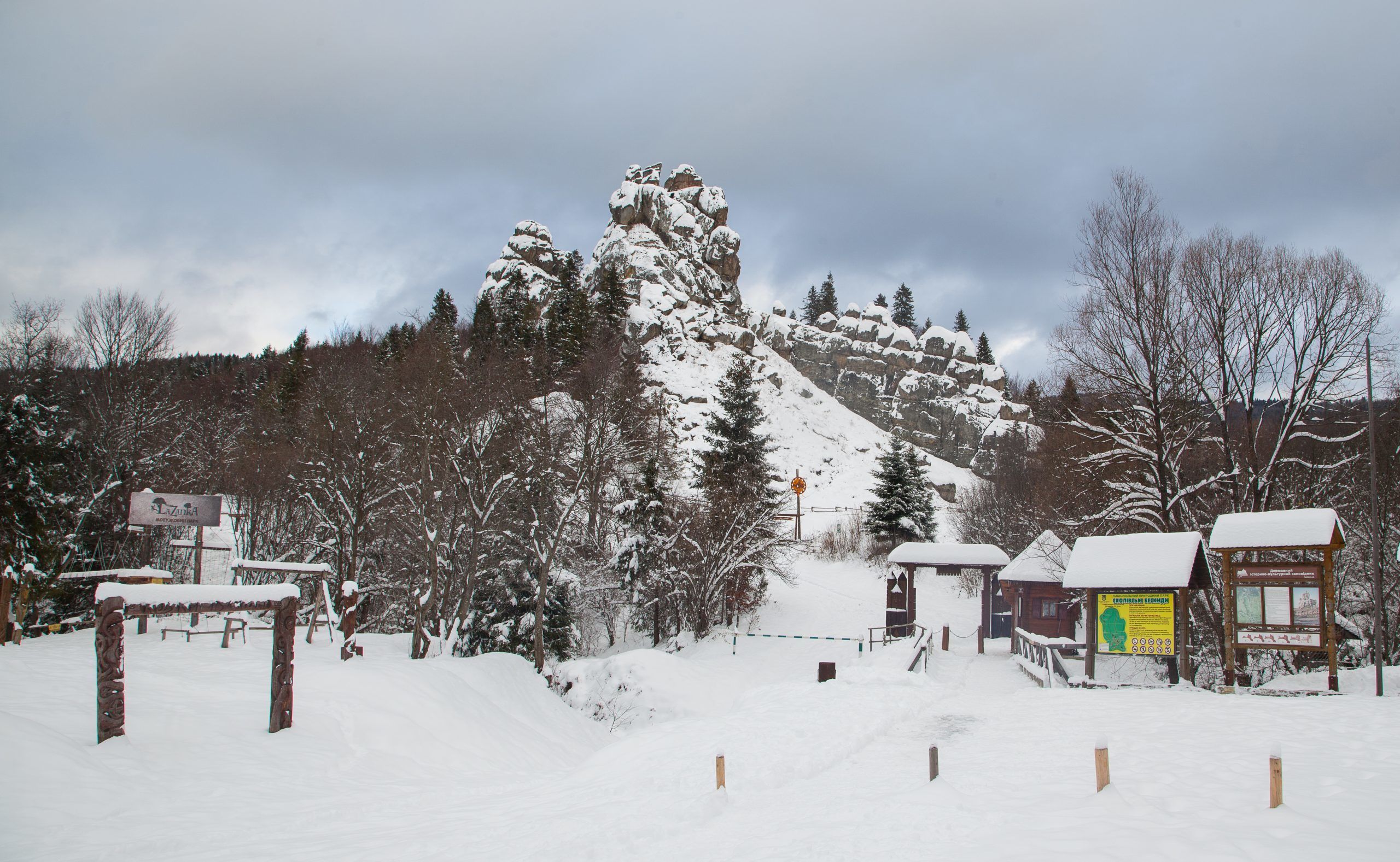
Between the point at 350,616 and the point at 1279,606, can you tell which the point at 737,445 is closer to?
the point at 350,616

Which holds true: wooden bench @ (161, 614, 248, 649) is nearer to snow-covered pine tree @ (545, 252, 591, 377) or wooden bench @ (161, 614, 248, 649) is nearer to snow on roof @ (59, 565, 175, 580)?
snow on roof @ (59, 565, 175, 580)

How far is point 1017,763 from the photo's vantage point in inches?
347

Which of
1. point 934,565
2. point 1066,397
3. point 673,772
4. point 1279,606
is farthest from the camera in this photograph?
point 934,565

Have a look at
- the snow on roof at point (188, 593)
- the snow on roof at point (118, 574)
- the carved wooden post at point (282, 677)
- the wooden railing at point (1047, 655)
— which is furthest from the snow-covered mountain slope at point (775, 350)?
the carved wooden post at point (282, 677)

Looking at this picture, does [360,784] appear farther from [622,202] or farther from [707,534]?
[622,202]

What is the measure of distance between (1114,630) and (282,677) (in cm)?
1499

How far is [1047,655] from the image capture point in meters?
16.1

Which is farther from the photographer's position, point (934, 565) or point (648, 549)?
point (648, 549)

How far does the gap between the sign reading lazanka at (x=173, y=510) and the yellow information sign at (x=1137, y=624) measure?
66.6 feet

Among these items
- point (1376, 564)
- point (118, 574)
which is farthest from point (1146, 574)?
point (118, 574)

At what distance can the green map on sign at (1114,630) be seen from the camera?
50.3 feet

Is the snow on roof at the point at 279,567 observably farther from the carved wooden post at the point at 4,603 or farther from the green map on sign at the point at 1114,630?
the green map on sign at the point at 1114,630

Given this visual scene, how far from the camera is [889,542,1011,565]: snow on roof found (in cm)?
2552

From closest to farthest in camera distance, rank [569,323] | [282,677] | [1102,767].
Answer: [1102,767] → [282,677] → [569,323]
